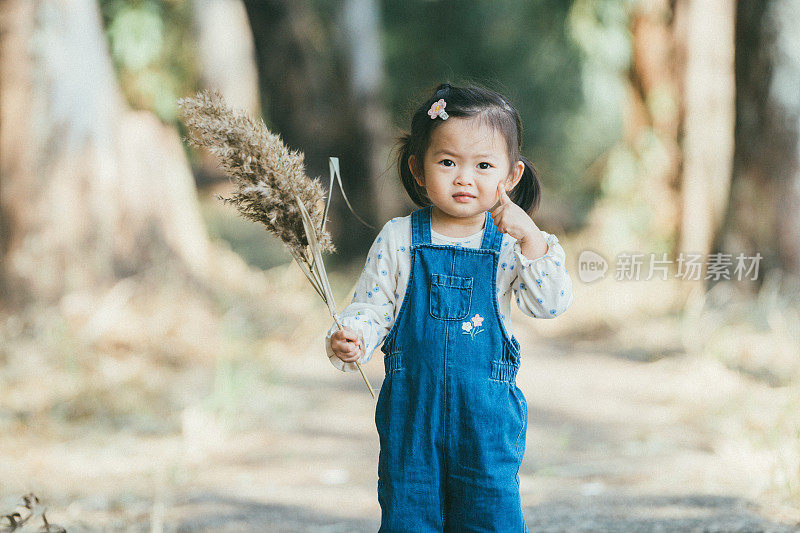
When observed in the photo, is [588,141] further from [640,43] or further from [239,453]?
[239,453]

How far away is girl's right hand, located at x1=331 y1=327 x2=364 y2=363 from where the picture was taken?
1.68 m

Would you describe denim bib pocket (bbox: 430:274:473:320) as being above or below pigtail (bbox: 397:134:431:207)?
below

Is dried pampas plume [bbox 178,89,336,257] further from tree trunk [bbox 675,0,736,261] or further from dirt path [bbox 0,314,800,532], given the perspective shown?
tree trunk [bbox 675,0,736,261]

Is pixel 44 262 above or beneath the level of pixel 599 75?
beneath

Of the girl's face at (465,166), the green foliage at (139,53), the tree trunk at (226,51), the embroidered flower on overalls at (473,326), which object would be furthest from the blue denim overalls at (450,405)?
the tree trunk at (226,51)

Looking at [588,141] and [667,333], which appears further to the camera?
[588,141]

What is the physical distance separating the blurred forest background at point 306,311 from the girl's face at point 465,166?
0.69ft

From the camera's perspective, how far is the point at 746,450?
10.2ft

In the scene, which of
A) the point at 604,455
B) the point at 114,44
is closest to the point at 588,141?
the point at 114,44

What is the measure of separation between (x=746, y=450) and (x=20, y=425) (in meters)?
2.90

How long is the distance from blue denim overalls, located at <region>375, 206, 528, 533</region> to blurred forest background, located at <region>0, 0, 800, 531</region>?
17.5 inches

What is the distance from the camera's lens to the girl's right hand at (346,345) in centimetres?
168

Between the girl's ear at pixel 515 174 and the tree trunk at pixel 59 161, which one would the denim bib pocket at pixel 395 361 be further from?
the tree trunk at pixel 59 161

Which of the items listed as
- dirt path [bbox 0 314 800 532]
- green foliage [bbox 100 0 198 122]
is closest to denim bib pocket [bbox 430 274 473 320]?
dirt path [bbox 0 314 800 532]
